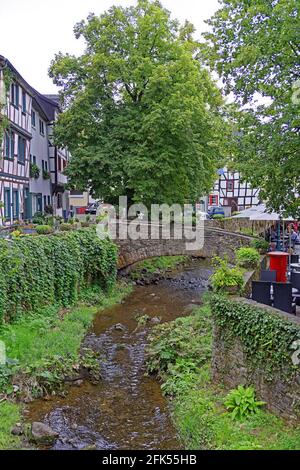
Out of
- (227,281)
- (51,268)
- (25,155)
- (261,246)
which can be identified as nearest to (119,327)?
(51,268)

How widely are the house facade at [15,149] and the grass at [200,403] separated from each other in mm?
12025

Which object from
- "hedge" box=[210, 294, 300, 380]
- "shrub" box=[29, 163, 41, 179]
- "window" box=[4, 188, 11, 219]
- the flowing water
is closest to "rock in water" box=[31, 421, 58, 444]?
the flowing water

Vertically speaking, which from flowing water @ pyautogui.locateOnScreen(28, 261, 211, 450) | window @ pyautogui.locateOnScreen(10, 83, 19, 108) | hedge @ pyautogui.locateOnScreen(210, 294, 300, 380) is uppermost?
window @ pyautogui.locateOnScreen(10, 83, 19, 108)

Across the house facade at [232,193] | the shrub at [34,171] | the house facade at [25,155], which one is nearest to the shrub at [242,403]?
the house facade at [25,155]

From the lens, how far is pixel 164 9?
1062 inches

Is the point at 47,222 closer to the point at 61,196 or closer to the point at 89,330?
the point at 89,330

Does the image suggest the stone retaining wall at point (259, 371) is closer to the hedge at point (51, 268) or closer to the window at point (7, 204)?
the hedge at point (51, 268)

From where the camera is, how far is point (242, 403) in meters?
8.49

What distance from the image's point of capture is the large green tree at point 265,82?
12211 mm

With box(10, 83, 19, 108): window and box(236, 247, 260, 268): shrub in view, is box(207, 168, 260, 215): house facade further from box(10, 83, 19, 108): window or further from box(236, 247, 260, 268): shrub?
box(236, 247, 260, 268): shrub

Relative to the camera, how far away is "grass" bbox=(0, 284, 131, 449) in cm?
995

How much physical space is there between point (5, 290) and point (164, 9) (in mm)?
20455

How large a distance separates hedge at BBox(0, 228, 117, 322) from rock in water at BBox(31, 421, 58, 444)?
4.68 m

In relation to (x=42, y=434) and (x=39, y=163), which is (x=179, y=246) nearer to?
(x=39, y=163)
